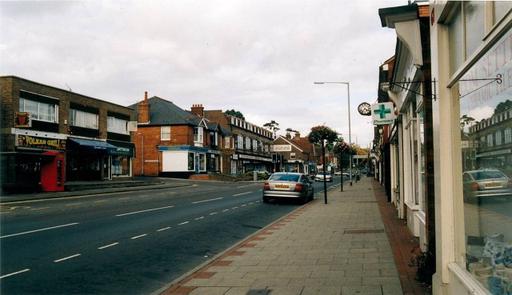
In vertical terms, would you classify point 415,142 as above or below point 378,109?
below

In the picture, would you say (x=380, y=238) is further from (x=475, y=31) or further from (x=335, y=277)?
(x=475, y=31)

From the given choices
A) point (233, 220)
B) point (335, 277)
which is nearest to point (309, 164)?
point (233, 220)

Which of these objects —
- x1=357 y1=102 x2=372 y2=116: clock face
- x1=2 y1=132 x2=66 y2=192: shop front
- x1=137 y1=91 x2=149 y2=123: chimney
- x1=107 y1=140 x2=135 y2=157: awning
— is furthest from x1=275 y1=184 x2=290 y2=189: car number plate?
x1=137 y1=91 x2=149 y2=123: chimney

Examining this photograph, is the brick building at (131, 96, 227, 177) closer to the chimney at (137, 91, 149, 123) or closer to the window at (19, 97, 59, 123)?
the chimney at (137, 91, 149, 123)

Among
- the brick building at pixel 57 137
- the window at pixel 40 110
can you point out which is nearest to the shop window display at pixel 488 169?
the brick building at pixel 57 137

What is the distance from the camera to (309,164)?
114m

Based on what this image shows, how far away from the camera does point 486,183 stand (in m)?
4.07

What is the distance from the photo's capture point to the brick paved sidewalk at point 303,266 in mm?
6266

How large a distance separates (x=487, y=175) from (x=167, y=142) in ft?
168

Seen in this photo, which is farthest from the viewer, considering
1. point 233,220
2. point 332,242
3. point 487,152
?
point 233,220

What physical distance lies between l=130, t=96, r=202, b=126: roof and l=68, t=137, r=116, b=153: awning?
14.6m

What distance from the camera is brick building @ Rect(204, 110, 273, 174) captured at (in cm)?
6931

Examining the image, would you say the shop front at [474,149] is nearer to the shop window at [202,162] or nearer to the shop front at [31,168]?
the shop front at [31,168]

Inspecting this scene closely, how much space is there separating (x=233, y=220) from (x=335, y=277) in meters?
8.51
